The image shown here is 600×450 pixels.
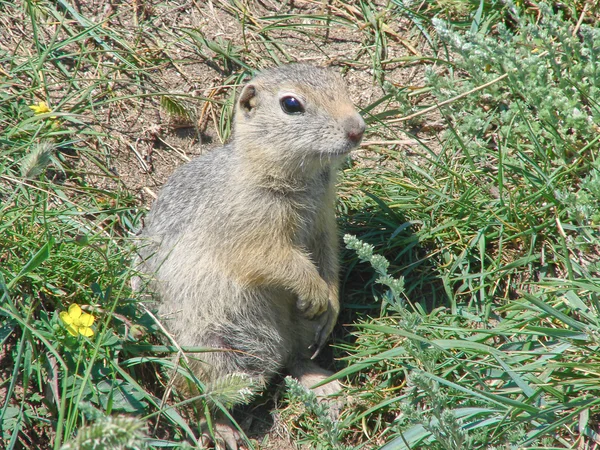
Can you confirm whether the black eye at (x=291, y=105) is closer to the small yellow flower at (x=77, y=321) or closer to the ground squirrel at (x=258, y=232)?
the ground squirrel at (x=258, y=232)

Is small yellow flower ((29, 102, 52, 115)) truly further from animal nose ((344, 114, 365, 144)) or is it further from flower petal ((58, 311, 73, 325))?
animal nose ((344, 114, 365, 144))

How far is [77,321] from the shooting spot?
431 cm

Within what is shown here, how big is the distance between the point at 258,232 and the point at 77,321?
1306 mm

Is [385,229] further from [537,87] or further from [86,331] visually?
[86,331]

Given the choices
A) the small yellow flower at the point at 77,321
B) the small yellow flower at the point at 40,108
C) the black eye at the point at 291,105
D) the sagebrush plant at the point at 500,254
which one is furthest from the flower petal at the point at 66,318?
the small yellow flower at the point at 40,108

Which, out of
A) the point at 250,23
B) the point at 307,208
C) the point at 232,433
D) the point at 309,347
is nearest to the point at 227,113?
the point at 250,23

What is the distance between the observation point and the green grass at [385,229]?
157 inches

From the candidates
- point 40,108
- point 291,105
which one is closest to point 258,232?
point 291,105

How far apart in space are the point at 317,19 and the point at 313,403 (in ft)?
15.8

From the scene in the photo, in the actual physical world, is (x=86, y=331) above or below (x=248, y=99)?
below

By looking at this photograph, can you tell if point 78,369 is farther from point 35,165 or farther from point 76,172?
point 76,172

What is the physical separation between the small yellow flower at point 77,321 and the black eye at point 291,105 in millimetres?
1785

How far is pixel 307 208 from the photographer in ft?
16.5

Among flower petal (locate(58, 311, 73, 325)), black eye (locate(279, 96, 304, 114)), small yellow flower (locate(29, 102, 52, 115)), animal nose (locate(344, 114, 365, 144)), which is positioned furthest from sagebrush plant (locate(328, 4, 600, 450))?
small yellow flower (locate(29, 102, 52, 115))
